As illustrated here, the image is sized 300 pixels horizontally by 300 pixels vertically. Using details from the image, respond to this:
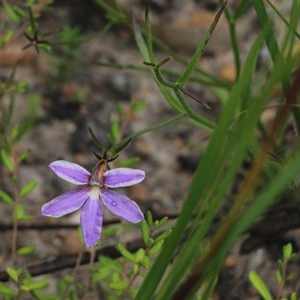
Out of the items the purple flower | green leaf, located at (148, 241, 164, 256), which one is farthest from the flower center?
green leaf, located at (148, 241, 164, 256)

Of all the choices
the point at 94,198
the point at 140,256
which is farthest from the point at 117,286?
the point at 94,198

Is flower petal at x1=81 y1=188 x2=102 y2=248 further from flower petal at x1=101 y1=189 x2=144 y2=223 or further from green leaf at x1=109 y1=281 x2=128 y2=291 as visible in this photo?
green leaf at x1=109 y1=281 x2=128 y2=291

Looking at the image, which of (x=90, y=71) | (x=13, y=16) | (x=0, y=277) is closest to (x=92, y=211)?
(x=0, y=277)

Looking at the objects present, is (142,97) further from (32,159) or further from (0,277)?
(0,277)

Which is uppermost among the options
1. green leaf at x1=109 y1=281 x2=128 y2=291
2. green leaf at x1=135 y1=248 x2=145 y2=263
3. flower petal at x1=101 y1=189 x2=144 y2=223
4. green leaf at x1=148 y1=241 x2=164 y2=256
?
flower petal at x1=101 y1=189 x2=144 y2=223

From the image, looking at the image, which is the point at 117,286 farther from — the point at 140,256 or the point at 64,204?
the point at 64,204

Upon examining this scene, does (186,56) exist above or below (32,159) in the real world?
above

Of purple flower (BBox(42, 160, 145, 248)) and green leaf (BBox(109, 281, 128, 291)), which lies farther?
green leaf (BBox(109, 281, 128, 291))

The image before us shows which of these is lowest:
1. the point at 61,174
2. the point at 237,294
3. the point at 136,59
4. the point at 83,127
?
the point at 237,294
